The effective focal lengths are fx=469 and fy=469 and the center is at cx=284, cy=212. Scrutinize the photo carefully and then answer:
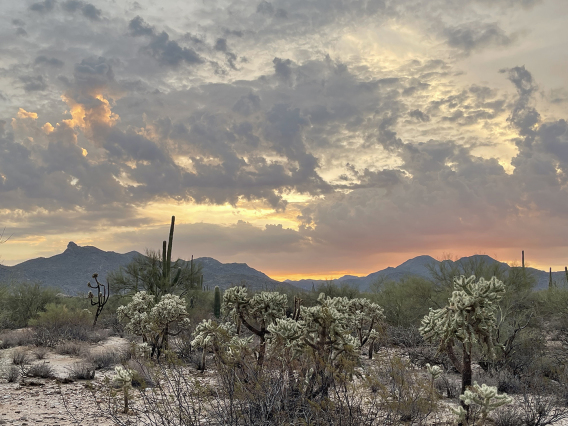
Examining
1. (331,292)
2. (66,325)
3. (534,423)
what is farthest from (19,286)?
(534,423)

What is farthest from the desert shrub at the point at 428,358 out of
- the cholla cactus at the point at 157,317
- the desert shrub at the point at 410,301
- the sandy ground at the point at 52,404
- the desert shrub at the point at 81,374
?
the desert shrub at the point at 81,374

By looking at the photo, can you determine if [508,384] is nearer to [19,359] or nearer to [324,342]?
[324,342]

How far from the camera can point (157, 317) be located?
13125 mm

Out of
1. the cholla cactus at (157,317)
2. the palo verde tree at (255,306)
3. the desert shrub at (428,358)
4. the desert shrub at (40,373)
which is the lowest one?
the desert shrub at (40,373)

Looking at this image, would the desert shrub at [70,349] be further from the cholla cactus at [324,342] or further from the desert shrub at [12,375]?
the cholla cactus at [324,342]

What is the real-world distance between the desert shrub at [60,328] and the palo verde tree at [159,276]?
4509mm

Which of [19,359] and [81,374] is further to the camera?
[19,359]

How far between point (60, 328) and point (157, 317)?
8600 millimetres

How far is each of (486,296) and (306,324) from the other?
8.42 feet

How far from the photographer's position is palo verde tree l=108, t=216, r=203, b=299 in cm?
2555

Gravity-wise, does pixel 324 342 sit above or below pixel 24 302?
above

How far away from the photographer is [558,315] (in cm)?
1845

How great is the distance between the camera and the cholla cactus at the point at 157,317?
1316 cm

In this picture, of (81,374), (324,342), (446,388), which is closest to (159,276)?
(81,374)
